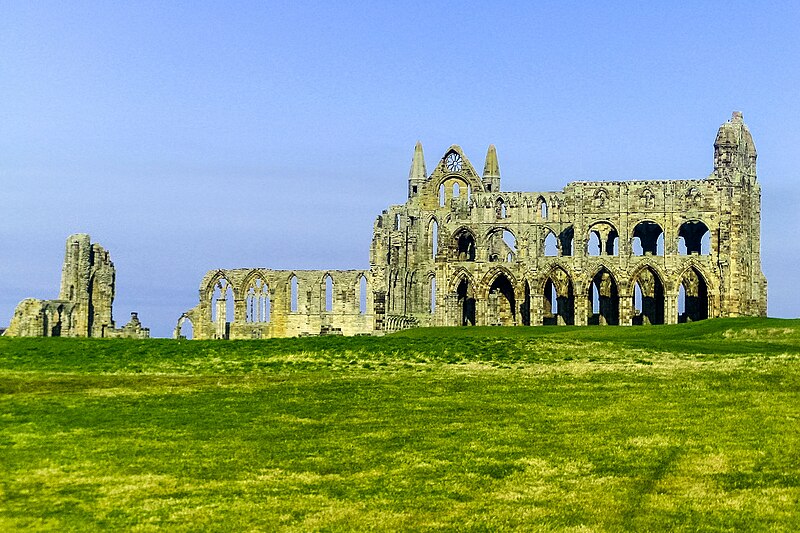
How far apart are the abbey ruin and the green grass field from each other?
41772mm

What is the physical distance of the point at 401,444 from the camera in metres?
26.2

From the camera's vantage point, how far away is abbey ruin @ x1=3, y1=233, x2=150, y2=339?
3356 inches

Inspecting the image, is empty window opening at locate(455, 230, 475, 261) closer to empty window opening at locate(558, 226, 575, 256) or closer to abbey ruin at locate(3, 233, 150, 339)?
empty window opening at locate(558, 226, 575, 256)

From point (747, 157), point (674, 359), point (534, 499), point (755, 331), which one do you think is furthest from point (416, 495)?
point (747, 157)

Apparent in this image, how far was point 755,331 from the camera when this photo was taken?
58531mm

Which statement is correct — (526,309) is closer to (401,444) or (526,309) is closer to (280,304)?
(280,304)

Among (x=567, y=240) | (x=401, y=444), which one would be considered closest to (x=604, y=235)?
(x=567, y=240)

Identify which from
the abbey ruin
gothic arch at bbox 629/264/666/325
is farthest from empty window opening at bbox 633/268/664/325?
the abbey ruin

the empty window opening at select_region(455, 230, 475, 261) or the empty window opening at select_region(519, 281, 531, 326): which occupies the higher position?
the empty window opening at select_region(455, 230, 475, 261)

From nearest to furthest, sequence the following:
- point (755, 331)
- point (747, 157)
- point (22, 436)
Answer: point (22, 436) < point (755, 331) < point (747, 157)

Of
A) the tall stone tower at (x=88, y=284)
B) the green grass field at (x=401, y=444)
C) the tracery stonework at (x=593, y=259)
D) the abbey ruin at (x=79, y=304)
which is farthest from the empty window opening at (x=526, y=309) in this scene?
the green grass field at (x=401, y=444)

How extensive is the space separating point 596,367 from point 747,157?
199ft

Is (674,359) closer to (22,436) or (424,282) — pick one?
(22,436)

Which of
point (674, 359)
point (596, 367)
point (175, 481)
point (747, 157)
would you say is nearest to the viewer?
point (175, 481)
